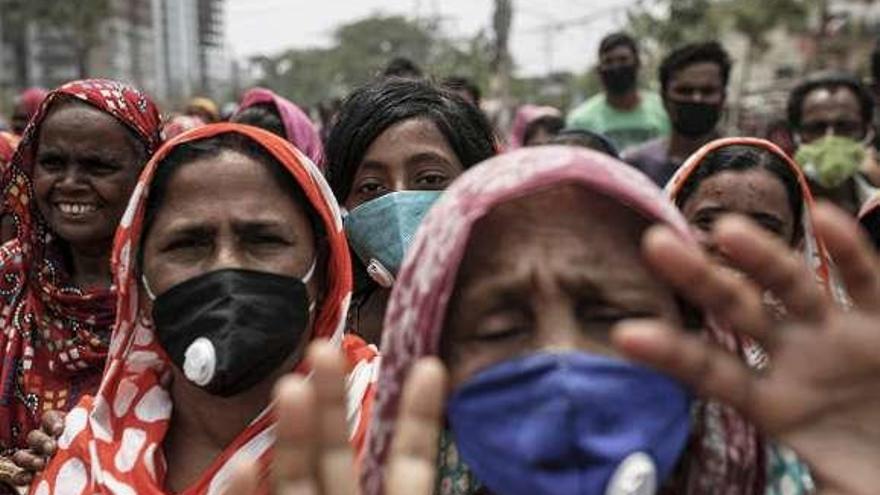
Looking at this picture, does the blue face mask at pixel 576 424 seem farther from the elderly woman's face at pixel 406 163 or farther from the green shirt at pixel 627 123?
the green shirt at pixel 627 123

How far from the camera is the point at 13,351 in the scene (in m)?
2.71

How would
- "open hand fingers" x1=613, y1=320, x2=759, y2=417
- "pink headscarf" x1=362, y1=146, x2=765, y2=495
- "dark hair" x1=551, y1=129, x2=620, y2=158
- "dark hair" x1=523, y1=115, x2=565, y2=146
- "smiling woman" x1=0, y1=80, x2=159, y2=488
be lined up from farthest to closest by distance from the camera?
"dark hair" x1=523, y1=115, x2=565, y2=146 → "dark hair" x1=551, y1=129, x2=620, y2=158 → "smiling woman" x1=0, y1=80, x2=159, y2=488 → "pink headscarf" x1=362, y1=146, x2=765, y2=495 → "open hand fingers" x1=613, y1=320, x2=759, y2=417

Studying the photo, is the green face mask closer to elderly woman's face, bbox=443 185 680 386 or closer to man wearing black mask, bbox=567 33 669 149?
man wearing black mask, bbox=567 33 669 149

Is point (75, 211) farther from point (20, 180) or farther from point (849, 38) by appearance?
point (849, 38)

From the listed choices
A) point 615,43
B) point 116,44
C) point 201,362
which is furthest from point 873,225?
point 116,44

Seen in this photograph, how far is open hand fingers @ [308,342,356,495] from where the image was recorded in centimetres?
106

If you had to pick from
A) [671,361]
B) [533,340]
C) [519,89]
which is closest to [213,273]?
[533,340]

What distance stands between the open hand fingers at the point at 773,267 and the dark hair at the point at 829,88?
4.36 m

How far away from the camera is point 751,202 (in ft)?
8.41

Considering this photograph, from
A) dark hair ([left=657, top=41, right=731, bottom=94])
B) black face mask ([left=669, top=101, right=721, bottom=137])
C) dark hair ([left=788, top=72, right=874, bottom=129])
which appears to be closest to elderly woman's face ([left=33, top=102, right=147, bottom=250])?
black face mask ([left=669, top=101, right=721, bottom=137])

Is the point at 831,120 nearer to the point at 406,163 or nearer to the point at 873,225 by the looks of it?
the point at 873,225

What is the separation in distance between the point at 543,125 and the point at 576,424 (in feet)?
19.5

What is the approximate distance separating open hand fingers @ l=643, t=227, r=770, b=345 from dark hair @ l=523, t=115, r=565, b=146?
588 cm

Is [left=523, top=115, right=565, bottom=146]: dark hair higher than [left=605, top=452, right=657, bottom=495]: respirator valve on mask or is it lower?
lower
